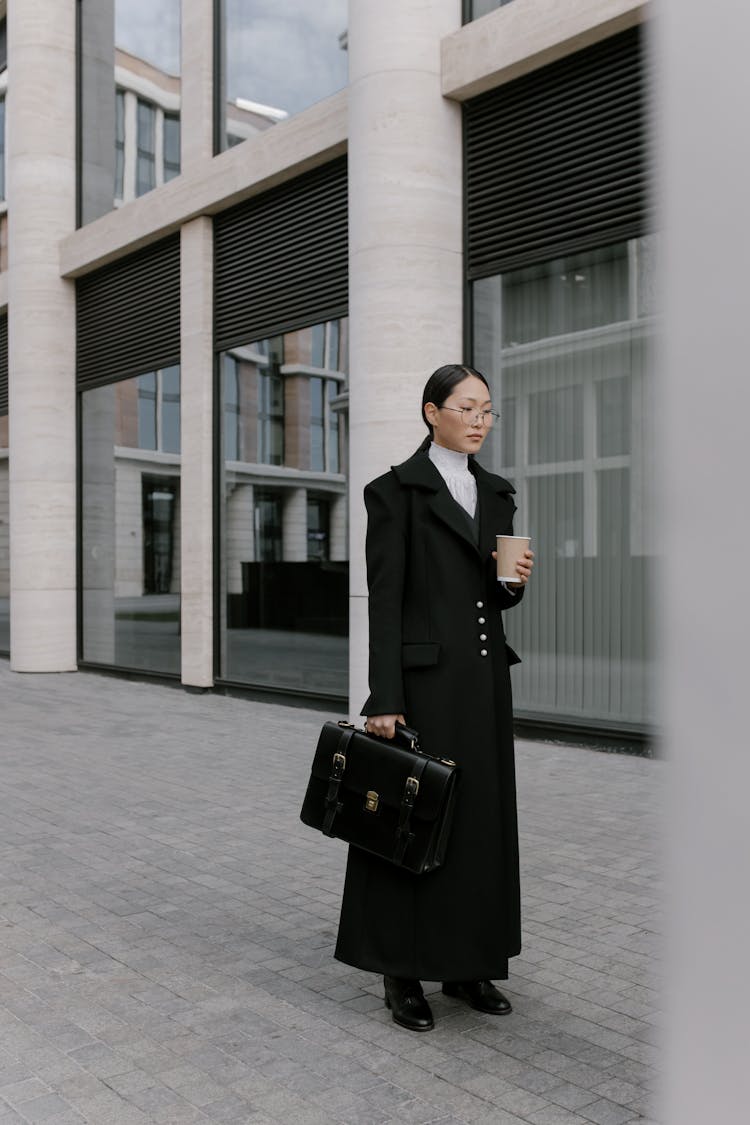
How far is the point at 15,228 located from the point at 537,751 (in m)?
11.3

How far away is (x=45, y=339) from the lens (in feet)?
50.9

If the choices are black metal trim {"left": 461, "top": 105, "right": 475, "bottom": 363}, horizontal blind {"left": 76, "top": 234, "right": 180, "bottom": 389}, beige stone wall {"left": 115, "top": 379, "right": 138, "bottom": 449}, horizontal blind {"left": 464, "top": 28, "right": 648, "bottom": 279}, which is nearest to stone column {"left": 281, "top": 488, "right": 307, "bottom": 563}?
black metal trim {"left": 461, "top": 105, "right": 475, "bottom": 363}

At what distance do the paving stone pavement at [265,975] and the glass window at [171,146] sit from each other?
27.6 feet

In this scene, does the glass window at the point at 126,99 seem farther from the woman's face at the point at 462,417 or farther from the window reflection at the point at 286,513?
the woman's face at the point at 462,417

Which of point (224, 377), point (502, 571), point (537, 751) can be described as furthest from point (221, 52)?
point (502, 571)

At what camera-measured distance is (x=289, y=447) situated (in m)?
11.7

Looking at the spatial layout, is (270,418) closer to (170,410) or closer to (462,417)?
Answer: (170,410)

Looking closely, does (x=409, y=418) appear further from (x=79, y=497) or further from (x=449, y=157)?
(x=79, y=497)

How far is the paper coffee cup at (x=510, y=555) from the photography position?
315 cm

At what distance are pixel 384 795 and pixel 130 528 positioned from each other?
37.6 ft

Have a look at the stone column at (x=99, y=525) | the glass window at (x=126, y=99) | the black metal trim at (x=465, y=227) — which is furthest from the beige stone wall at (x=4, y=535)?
Result: the black metal trim at (x=465, y=227)

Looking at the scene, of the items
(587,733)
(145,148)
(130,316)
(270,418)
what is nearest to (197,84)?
(145,148)

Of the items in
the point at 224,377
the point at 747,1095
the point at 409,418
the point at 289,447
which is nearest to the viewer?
the point at 747,1095

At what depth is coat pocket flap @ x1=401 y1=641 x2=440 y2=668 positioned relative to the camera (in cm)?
346
